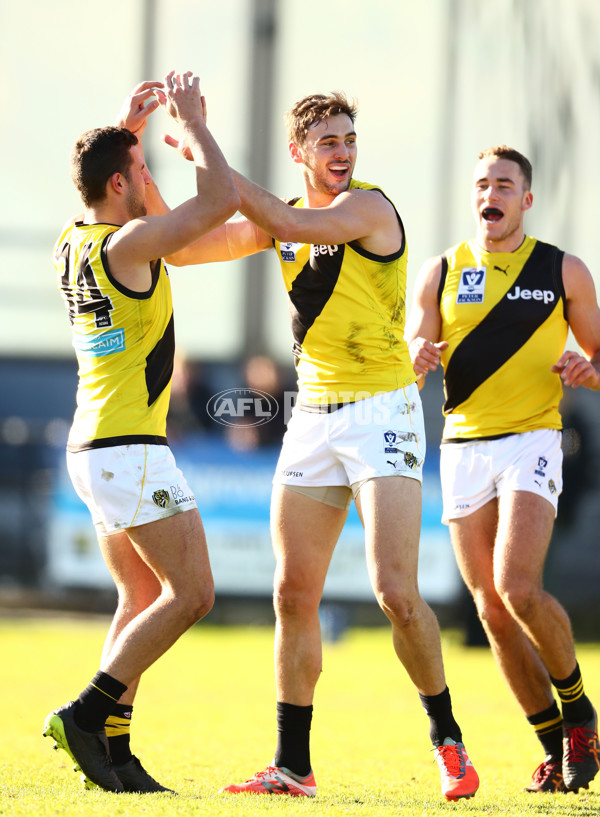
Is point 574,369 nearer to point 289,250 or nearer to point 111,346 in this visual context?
point 289,250

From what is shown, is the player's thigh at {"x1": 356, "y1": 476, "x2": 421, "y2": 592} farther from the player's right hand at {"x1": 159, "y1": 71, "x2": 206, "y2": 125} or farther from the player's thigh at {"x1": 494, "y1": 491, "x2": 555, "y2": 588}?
the player's right hand at {"x1": 159, "y1": 71, "x2": 206, "y2": 125}

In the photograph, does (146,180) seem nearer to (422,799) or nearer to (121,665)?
(121,665)

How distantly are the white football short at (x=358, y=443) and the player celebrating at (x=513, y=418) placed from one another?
494mm

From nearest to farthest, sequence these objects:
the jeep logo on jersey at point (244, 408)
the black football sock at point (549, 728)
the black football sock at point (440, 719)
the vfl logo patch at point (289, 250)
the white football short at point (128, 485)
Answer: the white football short at point (128, 485), the black football sock at point (440, 719), the vfl logo patch at point (289, 250), the black football sock at point (549, 728), the jeep logo on jersey at point (244, 408)

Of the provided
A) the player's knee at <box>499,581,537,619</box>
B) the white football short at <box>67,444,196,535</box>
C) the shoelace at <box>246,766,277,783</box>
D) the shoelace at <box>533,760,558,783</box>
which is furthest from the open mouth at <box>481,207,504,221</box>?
the shoelace at <box>246,766,277,783</box>

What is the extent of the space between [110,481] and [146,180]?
127 cm

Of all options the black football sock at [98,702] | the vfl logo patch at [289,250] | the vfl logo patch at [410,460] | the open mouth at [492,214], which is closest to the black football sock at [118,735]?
the black football sock at [98,702]

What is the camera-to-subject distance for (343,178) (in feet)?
15.7

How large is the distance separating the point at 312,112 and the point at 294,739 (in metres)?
2.54

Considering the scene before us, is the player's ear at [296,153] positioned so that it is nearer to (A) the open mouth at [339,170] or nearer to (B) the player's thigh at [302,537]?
(A) the open mouth at [339,170]

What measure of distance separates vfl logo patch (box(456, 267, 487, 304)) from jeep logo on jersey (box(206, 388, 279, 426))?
6.28m

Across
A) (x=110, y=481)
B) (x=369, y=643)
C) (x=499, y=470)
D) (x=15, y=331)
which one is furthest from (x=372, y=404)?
(x=15, y=331)

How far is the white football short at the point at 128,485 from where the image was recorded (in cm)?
433

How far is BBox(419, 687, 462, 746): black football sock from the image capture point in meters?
4.58
